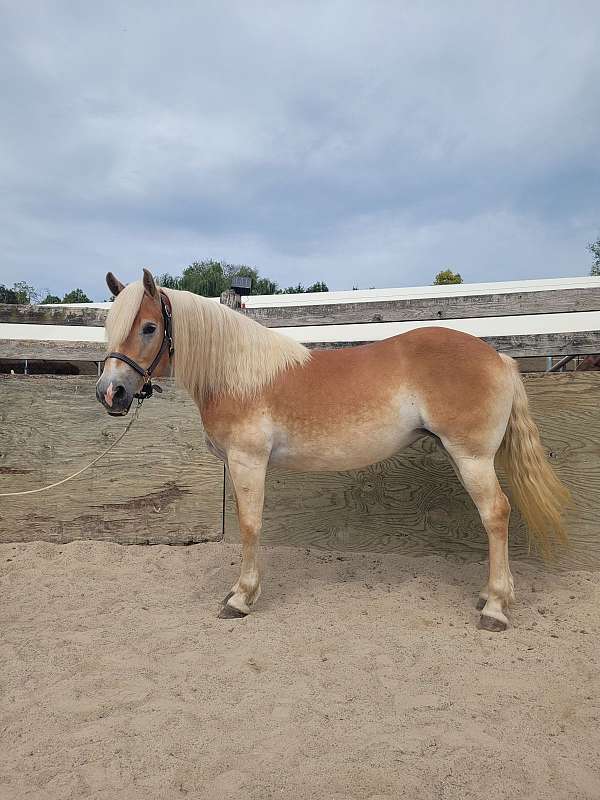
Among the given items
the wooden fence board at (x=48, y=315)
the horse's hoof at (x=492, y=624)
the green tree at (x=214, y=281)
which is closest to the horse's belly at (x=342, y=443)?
the horse's hoof at (x=492, y=624)

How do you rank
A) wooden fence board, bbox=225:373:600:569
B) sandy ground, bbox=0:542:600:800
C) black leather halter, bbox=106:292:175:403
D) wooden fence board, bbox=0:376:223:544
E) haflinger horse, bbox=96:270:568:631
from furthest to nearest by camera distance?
wooden fence board, bbox=0:376:223:544, wooden fence board, bbox=225:373:600:569, black leather halter, bbox=106:292:175:403, haflinger horse, bbox=96:270:568:631, sandy ground, bbox=0:542:600:800

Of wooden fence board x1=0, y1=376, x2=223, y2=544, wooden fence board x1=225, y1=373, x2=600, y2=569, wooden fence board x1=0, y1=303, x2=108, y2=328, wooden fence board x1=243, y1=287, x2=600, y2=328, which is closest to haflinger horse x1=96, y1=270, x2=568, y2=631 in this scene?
wooden fence board x1=225, y1=373, x2=600, y2=569

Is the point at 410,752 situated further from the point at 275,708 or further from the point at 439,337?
the point at 439,337

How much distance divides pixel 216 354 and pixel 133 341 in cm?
45

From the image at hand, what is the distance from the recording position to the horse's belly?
9.59ft

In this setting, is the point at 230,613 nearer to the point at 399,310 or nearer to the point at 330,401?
the point at 330,401

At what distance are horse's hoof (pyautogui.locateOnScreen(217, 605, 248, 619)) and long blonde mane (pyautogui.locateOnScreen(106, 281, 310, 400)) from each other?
1.20 metres

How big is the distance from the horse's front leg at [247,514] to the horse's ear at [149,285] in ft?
3.18

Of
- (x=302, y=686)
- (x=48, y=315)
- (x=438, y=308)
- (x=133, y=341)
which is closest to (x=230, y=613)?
(x=302, y=686)

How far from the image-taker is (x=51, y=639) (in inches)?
108

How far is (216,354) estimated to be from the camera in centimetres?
303

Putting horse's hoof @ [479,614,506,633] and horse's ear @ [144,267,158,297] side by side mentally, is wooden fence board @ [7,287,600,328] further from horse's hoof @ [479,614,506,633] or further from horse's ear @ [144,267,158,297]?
horse's hoof @ [479,614,506,633]

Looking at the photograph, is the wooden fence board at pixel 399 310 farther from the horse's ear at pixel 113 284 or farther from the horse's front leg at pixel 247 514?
the horse's front leg at pixel 247 514

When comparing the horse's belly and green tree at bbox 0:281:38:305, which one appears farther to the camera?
green tree at bbox 0:281:38:305
